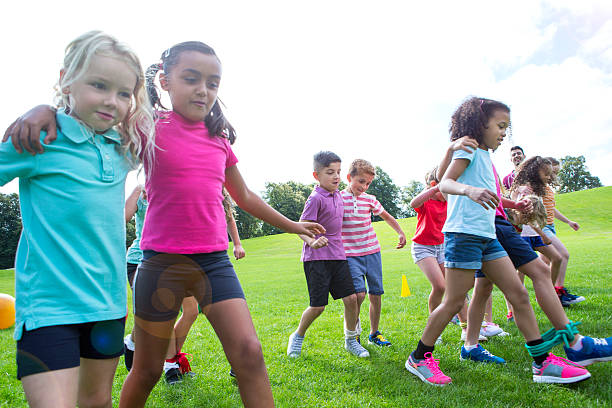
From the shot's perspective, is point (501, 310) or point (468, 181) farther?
point (501, 310)

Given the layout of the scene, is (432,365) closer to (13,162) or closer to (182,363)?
(182,363)

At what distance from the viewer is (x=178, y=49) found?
Result: 2475mm

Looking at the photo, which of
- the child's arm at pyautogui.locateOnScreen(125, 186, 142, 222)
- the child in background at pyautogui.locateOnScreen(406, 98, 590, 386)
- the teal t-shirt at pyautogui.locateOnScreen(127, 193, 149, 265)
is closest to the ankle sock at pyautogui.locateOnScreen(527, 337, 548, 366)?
the child in background at pyautogui.locateOnScreen(406, 98, 590, 386)

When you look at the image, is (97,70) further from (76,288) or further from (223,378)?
(223,378)

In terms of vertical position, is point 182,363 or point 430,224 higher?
point 430,224

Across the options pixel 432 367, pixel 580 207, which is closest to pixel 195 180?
pixel 432 367

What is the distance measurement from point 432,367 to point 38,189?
124 inches

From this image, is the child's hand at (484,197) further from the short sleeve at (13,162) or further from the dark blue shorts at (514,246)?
the short sleeve at (13,162)

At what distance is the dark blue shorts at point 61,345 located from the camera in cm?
164

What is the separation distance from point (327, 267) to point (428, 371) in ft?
5.08

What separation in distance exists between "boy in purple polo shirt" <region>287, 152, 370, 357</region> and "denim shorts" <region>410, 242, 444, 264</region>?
0.96m

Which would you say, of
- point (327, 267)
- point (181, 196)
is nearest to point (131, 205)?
point (181, 196)

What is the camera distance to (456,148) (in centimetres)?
356

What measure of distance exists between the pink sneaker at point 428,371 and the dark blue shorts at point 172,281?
6.61ft
